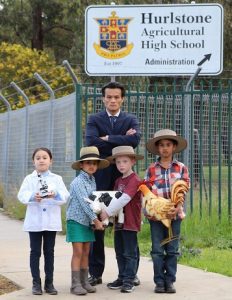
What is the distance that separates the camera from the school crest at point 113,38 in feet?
41.3

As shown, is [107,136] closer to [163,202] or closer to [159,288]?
[163,202]

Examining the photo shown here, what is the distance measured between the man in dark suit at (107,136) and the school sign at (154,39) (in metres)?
4.99

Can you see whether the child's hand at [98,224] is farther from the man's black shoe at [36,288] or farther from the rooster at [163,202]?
the man's black shoe at [36,288]

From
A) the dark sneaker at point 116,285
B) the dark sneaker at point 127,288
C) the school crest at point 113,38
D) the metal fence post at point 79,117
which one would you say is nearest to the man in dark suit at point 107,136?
the dark sneaker at point 116,285

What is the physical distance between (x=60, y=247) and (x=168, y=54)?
13.3ft

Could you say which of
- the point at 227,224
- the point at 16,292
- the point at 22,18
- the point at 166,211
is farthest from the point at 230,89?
the point at 22,18

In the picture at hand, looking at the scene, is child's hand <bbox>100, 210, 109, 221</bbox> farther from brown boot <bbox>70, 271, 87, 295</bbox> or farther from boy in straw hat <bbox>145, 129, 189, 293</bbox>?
brown boot <bbox>70, 271, 87, 295</bbox>

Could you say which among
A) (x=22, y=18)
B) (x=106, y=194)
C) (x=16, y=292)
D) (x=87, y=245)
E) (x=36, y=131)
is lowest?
(x=16, y=292)

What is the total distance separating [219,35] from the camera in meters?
12.3

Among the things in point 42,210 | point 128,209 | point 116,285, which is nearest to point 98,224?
point 128,209

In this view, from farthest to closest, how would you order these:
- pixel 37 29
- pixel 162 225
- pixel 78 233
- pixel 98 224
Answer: pixel 37 29 < pixel 162 225 < pixel 78 233 < pixel 98 224

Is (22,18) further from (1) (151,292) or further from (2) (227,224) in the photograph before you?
(1) (151,292)

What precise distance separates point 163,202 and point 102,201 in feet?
1.91

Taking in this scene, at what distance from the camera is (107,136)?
7.48 m
